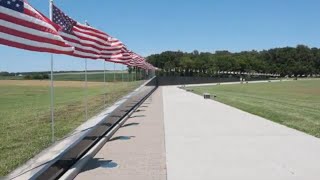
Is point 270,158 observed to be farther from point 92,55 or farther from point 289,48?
point 289,48

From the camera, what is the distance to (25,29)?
786 cm

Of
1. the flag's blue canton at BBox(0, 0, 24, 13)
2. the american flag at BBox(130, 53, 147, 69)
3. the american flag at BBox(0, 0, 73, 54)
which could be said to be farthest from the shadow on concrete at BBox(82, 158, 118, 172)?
the american flag at BBox(130, 53, 147, 69)

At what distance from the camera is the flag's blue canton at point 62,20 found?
460 inches

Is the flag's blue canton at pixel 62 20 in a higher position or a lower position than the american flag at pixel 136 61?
higher

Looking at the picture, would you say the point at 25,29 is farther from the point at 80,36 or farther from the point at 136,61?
the point at 136,61

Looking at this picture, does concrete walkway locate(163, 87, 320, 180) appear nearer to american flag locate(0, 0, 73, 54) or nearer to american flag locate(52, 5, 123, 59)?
american flag locate(0, 0, 73, 54)

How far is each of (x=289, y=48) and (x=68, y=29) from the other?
190 m

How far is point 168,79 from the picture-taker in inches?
3017

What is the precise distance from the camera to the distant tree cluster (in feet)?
419

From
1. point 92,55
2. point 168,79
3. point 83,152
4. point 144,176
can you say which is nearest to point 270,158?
point 144,176

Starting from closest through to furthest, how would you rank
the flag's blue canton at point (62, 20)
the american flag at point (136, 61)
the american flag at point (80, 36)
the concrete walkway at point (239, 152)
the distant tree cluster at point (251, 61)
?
1. the concrete walkway at point (239, 152)
2. the flag's blue canton at point (62, 20)
3. the american flag at point (80, 36)
4. the american flag at point (136, 61)
5. the distant tree cluster at point (251, 61)

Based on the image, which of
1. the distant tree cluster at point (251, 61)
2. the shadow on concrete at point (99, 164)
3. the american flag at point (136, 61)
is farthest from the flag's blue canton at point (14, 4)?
the distant tree cluster at point (251, 61)

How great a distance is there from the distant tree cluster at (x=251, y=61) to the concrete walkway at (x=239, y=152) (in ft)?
297

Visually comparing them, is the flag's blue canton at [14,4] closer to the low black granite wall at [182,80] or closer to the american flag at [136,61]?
the american flag at [136,61]
